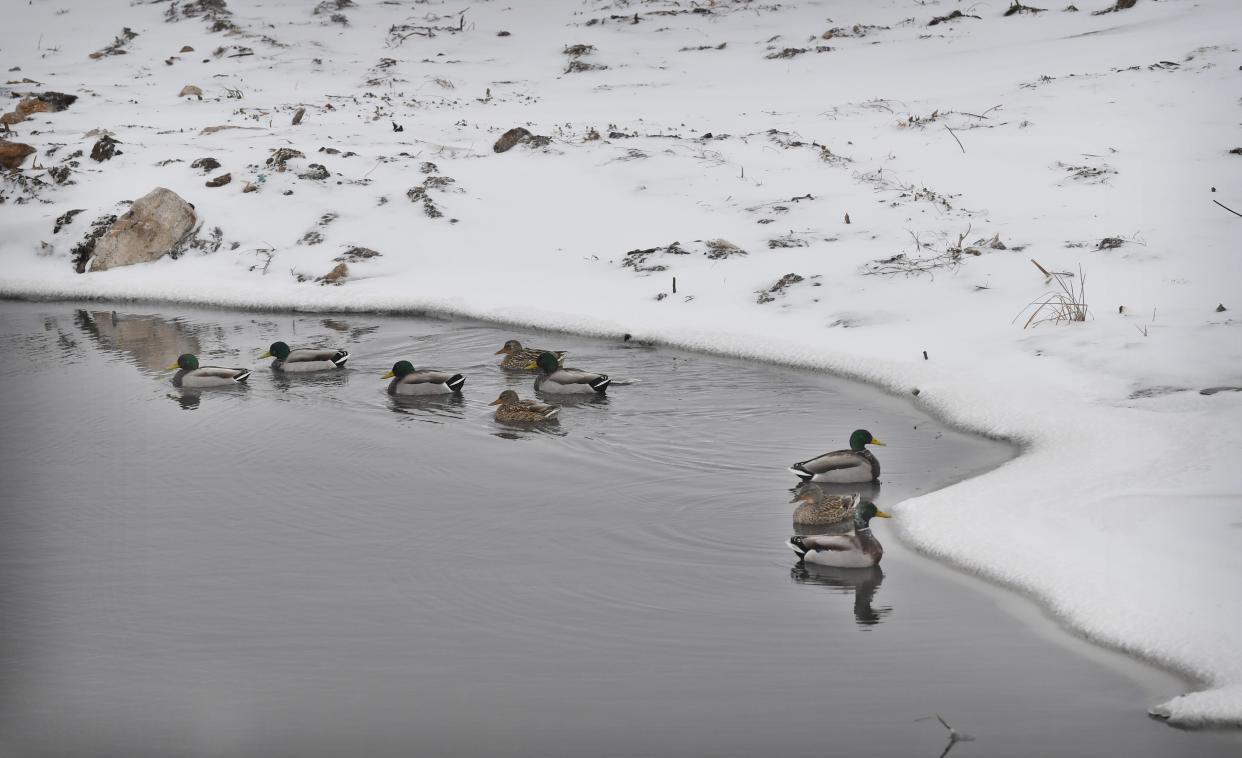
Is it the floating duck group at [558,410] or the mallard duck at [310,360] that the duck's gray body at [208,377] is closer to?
the floating duck group at [558,410]

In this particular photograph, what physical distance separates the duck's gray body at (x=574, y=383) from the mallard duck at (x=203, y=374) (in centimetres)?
376

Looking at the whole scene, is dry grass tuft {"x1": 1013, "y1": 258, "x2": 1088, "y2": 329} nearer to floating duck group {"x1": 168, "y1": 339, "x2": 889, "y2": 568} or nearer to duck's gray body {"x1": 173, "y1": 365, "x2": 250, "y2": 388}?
floating duck group {"x1": 168, "y1": 339, "x2": 889, "y2": 568}

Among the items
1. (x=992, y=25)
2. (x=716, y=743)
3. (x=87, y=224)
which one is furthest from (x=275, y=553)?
(x=992, y=25)

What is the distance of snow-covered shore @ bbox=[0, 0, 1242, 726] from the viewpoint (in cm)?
968

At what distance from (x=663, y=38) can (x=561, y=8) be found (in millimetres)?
3696

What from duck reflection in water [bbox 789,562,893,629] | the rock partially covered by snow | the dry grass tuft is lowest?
duck reflection in water [bbox 789,562,893,629]

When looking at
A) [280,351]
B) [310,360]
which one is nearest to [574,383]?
[310,360]

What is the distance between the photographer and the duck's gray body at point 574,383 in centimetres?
1375

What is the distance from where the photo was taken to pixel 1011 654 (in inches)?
296

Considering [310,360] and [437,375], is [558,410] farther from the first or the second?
[310,360]

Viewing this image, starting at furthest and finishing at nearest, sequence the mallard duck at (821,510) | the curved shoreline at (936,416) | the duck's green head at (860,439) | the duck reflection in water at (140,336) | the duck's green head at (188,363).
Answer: the duck reflection in water at (140,336), the duck's green head at (188,363), the duck's green head at (860,439), the mallard duck at (821,510), the curved shoreline at (936,416)

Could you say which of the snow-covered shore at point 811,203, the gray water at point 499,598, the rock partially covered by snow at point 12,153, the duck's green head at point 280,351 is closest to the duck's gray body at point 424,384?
the gray water at point 499,598

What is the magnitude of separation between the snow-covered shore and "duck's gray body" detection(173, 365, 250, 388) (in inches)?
147

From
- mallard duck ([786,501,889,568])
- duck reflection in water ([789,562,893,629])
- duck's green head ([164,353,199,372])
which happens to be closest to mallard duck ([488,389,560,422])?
duck's green head ([164,353,199,372])
